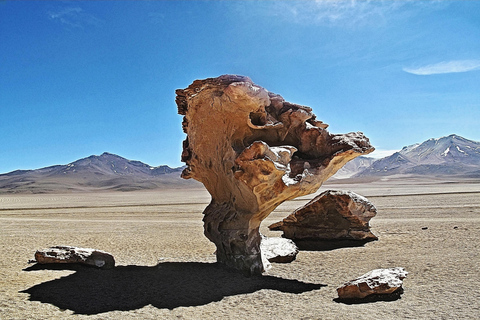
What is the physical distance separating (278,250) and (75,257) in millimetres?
5049

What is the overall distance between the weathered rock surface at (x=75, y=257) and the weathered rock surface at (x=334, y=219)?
6739 millimetres

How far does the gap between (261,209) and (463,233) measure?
28.1ft

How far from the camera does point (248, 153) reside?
747cm

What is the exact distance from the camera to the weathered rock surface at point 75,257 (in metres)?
8.45

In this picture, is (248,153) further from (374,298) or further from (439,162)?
(439,162)

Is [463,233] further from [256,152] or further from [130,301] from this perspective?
[130,301]

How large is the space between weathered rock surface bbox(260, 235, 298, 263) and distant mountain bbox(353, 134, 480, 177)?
405ft

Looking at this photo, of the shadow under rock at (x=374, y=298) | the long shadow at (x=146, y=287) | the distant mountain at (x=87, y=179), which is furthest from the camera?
the distant mountain at (x=87, y=179)

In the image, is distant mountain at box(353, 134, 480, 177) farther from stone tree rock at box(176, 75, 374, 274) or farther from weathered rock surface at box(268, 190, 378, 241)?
stone tree rock at box(176, 75, 374, 274)

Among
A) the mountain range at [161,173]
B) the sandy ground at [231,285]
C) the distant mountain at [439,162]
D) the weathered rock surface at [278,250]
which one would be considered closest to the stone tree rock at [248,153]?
the sandy ground at [231,285]

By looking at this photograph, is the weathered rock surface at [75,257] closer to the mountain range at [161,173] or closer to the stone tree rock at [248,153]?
the stone tree rock at [248,153]

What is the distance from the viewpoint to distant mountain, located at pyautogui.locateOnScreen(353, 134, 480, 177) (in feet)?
415

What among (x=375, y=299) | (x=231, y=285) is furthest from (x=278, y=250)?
(x=375, y=299)

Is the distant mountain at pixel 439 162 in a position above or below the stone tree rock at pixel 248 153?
above
